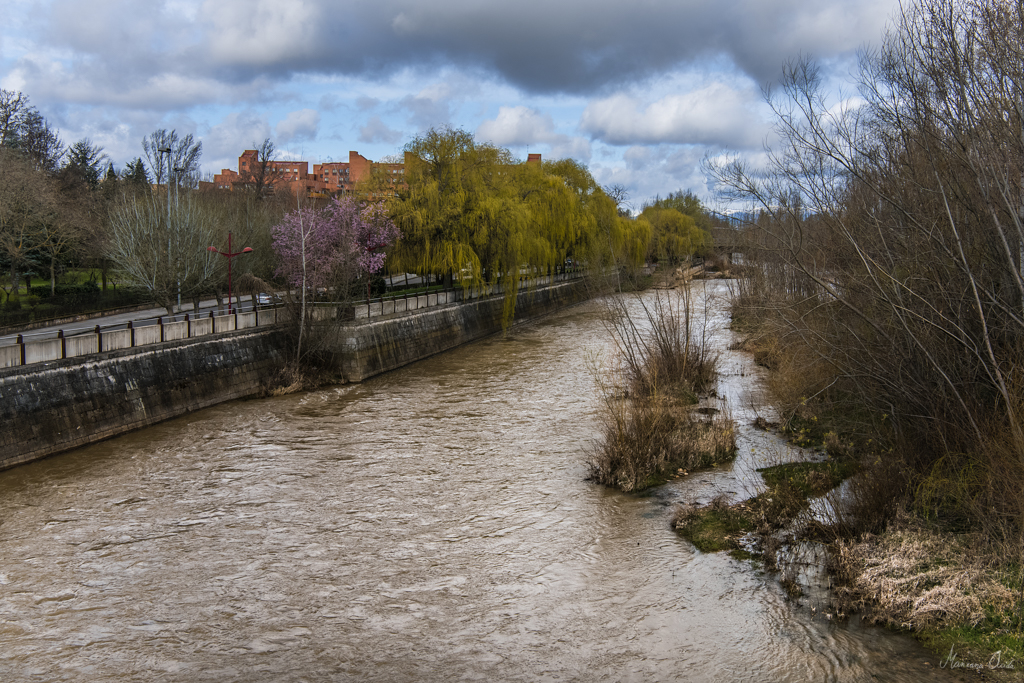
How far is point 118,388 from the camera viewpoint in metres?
16.3

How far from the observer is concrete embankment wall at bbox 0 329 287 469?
1405cm

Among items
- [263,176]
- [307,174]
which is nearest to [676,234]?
[263,176]

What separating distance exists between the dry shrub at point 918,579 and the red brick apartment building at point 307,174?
25.2 metres

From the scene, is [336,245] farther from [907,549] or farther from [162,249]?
[907,549]

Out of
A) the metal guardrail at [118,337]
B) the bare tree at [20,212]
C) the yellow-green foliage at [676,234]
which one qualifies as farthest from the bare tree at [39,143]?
the yellow-green foliage at [676,234]

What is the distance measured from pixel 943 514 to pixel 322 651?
23.8 feet

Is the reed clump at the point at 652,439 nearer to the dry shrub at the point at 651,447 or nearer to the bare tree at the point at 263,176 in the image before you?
the dry shrub at the point at 651,447

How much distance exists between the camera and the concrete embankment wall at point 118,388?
553 inches

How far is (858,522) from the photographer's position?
29.6 ft

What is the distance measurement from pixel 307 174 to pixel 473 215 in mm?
98628

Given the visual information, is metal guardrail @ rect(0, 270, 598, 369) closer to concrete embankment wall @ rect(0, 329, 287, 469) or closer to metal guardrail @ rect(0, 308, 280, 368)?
metal guardrail @ rect(0, 308, 280, 368)
